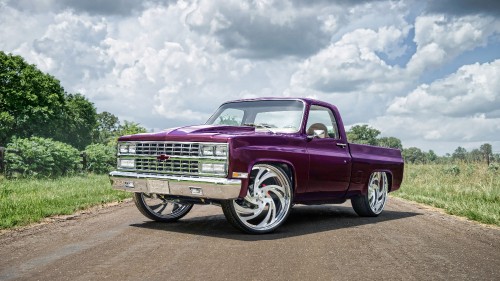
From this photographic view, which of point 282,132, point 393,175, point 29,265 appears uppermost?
point 282,132

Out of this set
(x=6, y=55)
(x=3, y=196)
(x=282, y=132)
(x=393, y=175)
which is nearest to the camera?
(x=282, y=132)

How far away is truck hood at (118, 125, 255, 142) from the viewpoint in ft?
21.1

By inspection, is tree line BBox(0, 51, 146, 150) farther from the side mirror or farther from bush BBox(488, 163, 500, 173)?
the side mirror

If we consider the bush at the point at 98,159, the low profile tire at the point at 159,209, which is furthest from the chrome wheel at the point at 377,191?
the bush at the point at 98,159

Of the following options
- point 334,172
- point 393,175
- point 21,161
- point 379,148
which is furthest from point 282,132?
point 21,161

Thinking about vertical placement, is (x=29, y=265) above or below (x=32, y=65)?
below

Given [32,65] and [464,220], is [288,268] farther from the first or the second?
[32,65]

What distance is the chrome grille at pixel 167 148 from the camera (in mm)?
6590

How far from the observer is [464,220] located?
8992 mm

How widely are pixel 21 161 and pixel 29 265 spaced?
47.1 ft

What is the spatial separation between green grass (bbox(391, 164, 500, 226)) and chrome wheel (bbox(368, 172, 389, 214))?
1464 millimetres

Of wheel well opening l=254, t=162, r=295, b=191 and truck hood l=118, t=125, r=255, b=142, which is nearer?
truck hood l=118, t=125, r=255, b=142

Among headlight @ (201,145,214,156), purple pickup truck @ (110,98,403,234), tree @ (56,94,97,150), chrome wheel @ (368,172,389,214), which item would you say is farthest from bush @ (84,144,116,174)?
tree @ (56,94,97,150)

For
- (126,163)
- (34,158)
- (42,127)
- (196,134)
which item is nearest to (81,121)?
(42,127)
